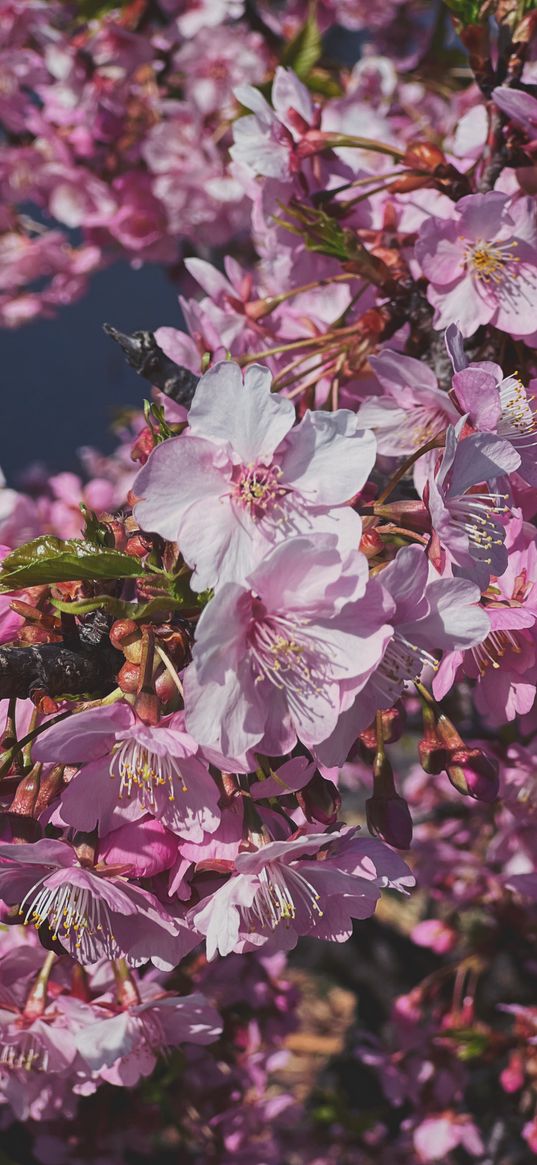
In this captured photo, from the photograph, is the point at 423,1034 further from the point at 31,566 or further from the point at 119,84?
the point at 119,84

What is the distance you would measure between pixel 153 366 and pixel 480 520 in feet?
1.69


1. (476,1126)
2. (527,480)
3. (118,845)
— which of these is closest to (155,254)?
(527,480)

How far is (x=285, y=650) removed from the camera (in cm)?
76

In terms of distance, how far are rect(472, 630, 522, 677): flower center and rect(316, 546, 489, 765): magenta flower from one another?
179mm

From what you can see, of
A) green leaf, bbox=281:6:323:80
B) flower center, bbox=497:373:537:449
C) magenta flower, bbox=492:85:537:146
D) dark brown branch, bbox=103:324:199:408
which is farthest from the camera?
green leaf, bbox=281:6:323:80

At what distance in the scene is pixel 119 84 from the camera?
8.48 feet

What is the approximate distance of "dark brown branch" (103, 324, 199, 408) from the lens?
3.81 feet

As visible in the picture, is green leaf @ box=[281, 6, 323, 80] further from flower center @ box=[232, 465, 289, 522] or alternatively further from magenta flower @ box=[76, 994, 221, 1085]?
magenta flower @ box=[76, 994, 221, 1085]

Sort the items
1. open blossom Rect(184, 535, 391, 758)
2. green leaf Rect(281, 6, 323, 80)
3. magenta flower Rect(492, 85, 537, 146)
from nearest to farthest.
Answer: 1. open blossom Rect(184, 535, 391, 758)
2. magenta flower Rect(492, 85, 537, 146)
3. green leaf Rect(281, 6, 323, 80)

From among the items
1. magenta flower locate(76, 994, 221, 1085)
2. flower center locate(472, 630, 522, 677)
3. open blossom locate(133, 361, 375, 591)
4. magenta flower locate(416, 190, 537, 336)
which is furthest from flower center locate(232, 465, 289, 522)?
magenta flower locate(76, 994, 221, 1085)

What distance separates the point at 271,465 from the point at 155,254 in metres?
2.02

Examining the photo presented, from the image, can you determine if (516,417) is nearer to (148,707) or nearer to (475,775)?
(475,775)

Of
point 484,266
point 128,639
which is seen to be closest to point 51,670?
point 128,639

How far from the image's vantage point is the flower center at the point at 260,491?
2.68 ft
